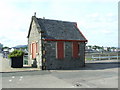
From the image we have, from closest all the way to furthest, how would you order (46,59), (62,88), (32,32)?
(62,88) → (46,59) → (32,32)

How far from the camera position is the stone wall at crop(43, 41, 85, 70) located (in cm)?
1703

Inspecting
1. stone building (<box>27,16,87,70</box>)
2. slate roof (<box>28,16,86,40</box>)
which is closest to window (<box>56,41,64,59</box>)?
stone building (<box>27,16,87,70</box>)

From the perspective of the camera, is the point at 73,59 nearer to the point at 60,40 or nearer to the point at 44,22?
the point at 60,40

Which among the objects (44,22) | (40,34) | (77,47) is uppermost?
(44,22)

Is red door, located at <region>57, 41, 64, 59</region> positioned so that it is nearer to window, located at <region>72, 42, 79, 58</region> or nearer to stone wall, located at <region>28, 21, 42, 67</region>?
window, located at <region>72, 42, 79, 58</region>

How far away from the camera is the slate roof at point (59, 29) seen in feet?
58.1

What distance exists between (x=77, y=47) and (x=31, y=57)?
5.72 m

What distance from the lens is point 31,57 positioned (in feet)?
65.0

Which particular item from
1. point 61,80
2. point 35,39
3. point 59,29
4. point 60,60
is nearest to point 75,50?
point 60,60

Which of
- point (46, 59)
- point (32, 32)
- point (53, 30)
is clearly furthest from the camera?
point (32, 32)

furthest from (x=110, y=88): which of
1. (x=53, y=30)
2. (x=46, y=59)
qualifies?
(x=53, y=30)

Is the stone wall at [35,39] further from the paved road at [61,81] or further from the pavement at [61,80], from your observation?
the paved road at [61,81]

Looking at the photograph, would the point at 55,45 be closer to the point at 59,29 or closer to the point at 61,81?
the point at 59,29

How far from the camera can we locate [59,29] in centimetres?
1889
